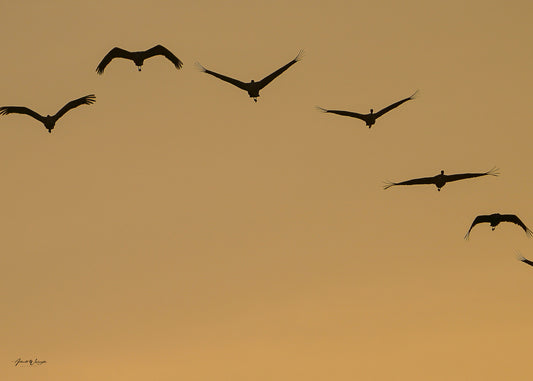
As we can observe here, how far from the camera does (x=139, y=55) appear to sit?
7581 centimetres

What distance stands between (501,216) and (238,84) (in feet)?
61.3

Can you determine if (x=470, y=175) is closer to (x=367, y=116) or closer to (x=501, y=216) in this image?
(x=501, y=216)

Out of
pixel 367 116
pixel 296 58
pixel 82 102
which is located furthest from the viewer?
pixel 367 116

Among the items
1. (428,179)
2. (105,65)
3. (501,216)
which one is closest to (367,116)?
(428,179)

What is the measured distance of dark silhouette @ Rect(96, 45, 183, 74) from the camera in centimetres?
7538

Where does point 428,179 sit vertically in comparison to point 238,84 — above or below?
below

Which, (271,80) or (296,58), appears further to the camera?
(271,80)

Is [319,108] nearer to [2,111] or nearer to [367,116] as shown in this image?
[367,116]

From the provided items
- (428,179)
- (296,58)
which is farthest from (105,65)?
(428,179)

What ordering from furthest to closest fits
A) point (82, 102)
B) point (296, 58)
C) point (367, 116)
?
point (367, 116), point (82, 102), point (296, 58)

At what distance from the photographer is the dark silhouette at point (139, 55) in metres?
75.4

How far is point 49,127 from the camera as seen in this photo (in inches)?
3004

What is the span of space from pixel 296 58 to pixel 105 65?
44.9 feet

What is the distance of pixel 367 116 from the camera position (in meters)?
80.8
